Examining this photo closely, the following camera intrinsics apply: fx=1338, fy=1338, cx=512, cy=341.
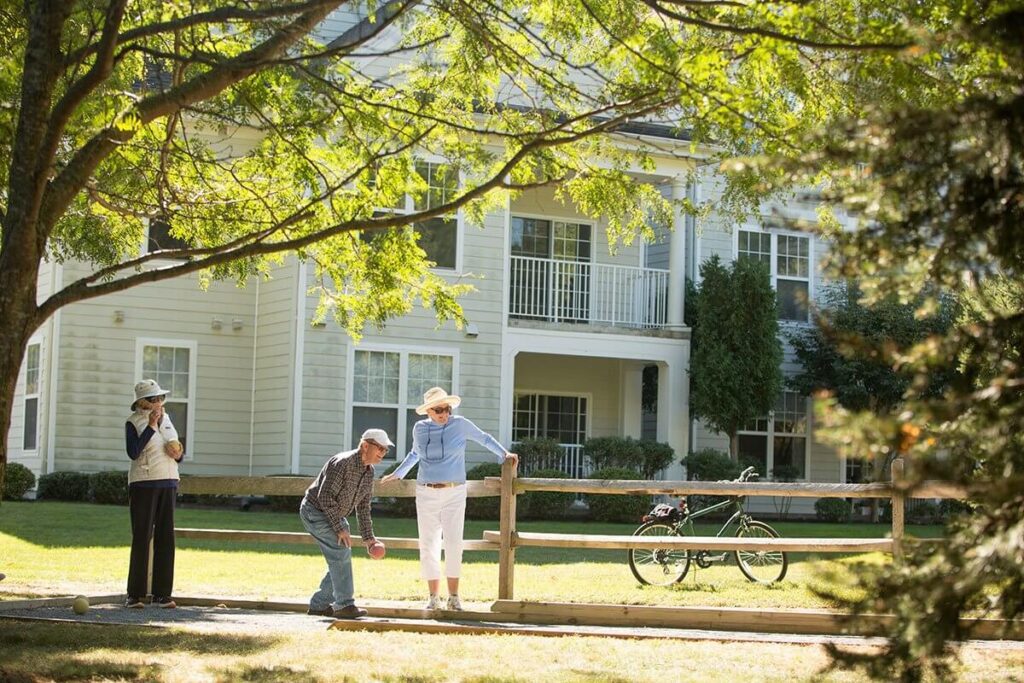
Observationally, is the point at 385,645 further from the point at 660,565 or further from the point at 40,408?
the point at 40,408

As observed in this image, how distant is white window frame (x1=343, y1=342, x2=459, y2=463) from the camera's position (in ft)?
77.2

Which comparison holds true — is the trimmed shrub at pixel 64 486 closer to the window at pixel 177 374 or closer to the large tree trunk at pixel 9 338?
the window at pixel 177 374

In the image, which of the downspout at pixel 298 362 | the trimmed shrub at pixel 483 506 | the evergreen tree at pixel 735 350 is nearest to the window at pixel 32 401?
the downspout at pixel 298 362

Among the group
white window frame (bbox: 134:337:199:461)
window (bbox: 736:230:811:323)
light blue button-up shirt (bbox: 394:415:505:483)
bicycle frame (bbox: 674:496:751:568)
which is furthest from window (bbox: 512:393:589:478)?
light blue button-up shirt (bbox: 394:415:505:483)

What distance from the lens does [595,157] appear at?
11.6 metres

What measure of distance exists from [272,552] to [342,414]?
643 centimetres

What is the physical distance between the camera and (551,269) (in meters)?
25.3

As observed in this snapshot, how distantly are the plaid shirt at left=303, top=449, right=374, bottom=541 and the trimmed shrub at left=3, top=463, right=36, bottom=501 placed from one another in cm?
1258

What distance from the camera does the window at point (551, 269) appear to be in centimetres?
2522

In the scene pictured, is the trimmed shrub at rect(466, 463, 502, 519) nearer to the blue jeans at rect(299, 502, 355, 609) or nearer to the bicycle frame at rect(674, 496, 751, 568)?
the bicycle frame at rect(674, 496, 751, 568)

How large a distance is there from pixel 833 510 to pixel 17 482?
1471cm

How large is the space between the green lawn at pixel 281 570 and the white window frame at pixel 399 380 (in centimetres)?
316

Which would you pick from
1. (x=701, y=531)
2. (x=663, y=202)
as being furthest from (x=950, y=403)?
(x=701, y=531)

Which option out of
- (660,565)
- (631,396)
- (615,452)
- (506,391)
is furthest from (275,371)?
(660,565)
